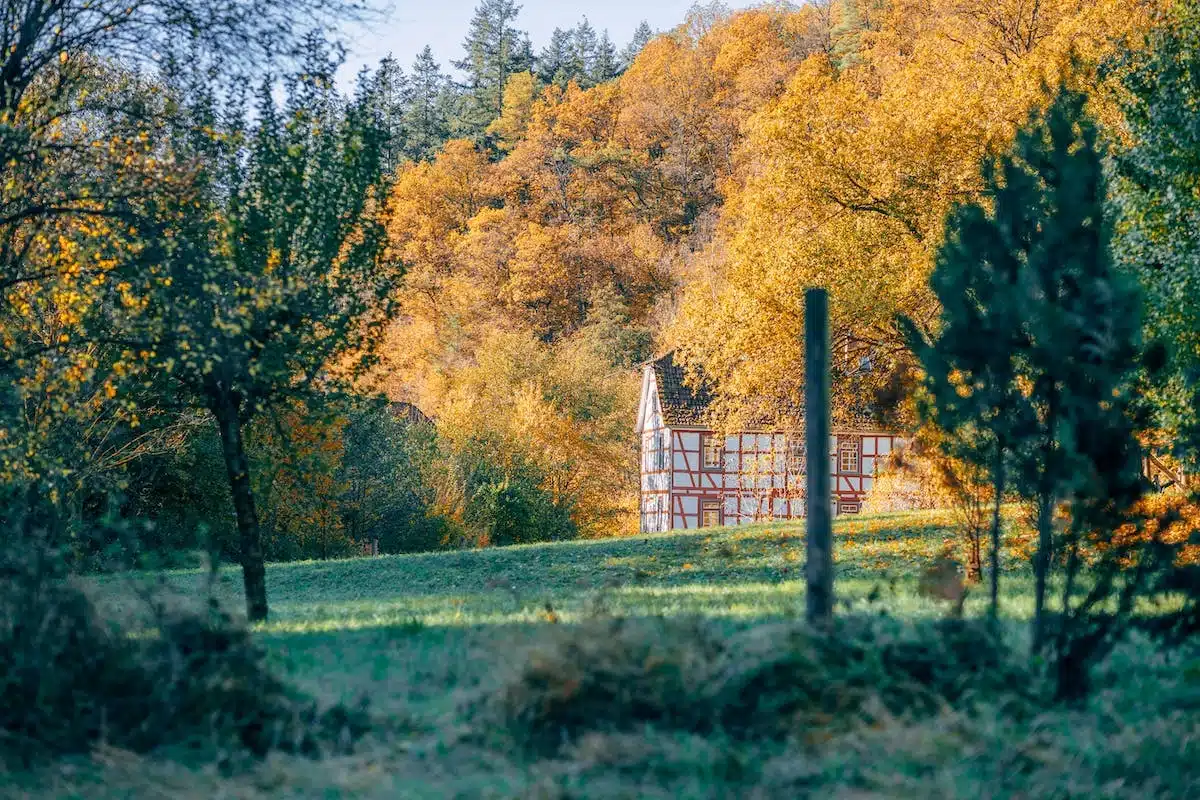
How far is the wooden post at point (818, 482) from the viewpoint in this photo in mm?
7234

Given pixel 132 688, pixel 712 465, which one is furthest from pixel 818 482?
pixel 712 465

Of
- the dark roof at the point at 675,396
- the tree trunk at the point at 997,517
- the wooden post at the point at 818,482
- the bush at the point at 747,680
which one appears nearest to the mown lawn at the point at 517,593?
the wooden post at the point at 818,482

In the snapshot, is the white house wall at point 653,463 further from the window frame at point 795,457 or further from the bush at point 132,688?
the bush at point 132,688

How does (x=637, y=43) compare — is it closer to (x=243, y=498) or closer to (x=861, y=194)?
(x=861, y=194)

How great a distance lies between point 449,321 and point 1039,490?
61.3 m

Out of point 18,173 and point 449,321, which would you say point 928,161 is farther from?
point 449,321

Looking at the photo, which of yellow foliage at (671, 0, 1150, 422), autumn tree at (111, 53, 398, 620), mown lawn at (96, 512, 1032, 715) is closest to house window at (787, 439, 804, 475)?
yellow foliage at (671, 0, 1150, 422)

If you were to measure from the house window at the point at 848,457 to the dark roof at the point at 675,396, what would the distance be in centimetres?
533

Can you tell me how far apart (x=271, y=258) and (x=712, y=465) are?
123 feet

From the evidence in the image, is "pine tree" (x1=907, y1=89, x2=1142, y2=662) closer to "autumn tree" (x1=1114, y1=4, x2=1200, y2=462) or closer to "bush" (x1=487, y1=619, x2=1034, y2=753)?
"bush" (x1=487, y1=619, x2=1034, y2=753)

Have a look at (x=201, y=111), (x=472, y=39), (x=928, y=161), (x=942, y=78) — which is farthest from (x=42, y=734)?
(x=472, y=39)

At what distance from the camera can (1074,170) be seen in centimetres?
719

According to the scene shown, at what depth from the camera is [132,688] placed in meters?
6.14

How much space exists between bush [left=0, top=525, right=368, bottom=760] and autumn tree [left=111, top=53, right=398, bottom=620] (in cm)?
500
